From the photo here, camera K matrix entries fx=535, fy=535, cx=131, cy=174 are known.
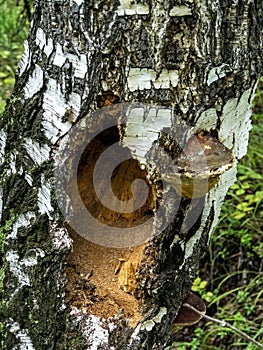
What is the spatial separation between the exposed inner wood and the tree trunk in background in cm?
2

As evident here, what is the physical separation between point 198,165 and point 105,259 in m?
0.44

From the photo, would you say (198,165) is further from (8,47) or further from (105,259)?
(8,47)

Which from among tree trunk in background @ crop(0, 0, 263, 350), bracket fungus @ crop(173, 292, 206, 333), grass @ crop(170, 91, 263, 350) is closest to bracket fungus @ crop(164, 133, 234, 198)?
tree trunk in background @ crop(0, 0, 263, 350)

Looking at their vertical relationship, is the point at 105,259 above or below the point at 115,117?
below

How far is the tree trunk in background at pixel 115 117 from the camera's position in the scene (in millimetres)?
1214

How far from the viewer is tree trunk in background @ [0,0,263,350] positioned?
1.21m

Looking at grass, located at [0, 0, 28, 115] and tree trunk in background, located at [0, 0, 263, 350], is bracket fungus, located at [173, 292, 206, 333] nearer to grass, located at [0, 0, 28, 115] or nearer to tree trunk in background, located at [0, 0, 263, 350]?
tree trunk in background, located at [0, 0, 263, 350]

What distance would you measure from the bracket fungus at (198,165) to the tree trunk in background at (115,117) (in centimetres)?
4

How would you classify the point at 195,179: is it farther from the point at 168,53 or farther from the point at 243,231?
the point at 243,231

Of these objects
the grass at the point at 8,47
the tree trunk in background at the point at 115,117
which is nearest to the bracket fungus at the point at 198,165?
the tree trunk in background at the point at 115,117

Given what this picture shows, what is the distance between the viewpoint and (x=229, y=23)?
1238 mm

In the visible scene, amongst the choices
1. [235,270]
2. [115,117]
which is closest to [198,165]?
[115,117]

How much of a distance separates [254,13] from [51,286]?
84 cm

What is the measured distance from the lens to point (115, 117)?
1286 millimetres
